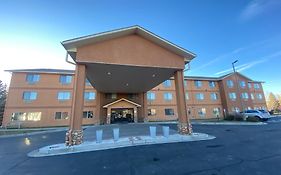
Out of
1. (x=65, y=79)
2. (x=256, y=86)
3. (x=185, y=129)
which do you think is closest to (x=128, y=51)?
(x=185, y=129)

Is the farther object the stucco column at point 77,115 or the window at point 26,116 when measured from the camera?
the window at point 26,116

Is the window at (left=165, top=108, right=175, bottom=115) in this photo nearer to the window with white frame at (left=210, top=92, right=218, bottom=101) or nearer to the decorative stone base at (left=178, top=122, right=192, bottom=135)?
the window with white frame at (left=210, top=92, right=218, bottom=101)

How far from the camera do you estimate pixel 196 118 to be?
2811 centimetres

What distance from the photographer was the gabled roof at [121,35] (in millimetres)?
9414

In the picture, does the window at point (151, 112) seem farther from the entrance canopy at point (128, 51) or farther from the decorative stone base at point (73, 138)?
the decorative stone base at point (73, 138)

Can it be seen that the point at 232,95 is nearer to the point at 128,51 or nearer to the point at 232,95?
the point at 232,95

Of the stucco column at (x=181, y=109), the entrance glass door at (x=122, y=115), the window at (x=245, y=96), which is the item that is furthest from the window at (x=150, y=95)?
the window at (x=245, y=96)

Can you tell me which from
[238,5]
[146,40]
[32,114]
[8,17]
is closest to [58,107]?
[32,114]

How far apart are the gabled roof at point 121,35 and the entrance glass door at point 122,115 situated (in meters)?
15.5

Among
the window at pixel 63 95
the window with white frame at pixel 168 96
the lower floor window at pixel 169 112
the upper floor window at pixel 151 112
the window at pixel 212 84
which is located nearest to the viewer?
the window at pixel 63 95

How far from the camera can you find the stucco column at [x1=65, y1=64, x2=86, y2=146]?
8391 mm

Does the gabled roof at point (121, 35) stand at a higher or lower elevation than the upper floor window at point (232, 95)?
higher

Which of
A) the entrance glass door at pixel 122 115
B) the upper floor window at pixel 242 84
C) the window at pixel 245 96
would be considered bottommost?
the entrance glass door at pixel 122 115

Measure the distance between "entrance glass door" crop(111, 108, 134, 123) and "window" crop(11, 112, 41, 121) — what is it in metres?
12.1
